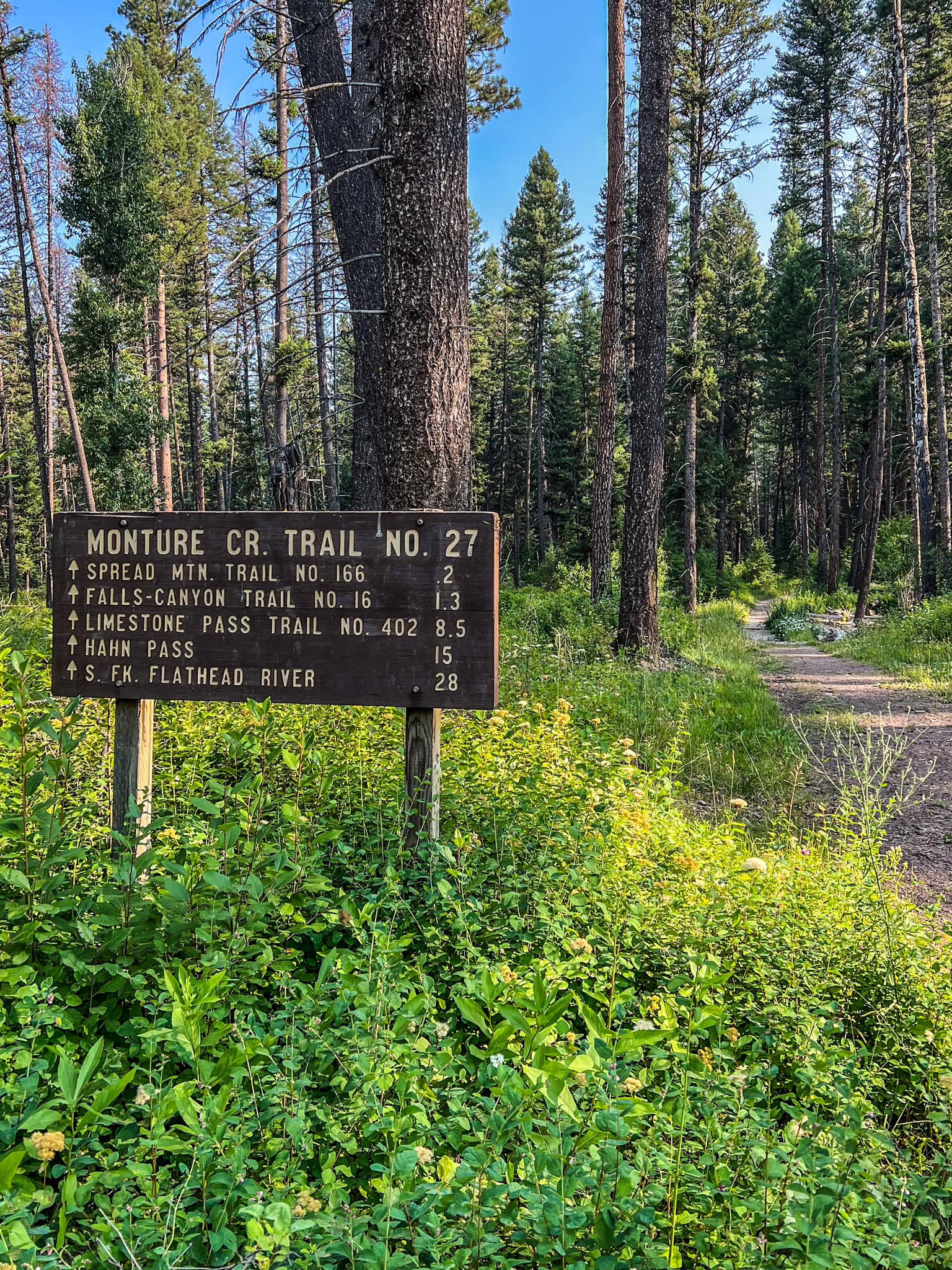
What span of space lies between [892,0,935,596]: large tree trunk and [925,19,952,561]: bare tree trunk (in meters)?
0.59

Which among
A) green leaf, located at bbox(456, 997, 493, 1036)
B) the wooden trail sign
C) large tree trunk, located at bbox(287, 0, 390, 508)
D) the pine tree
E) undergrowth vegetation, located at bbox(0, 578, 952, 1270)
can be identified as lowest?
undergrowth vegetation, located at bbox(0, 578, 952, 1270)

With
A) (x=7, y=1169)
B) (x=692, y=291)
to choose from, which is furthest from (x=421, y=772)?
(x=692, y=291)

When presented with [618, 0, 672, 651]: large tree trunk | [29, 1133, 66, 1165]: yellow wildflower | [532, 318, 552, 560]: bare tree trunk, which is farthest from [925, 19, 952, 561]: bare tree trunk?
[29, 1133, 66, 1165]: yellow wildflower

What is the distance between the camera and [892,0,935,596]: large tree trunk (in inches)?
658

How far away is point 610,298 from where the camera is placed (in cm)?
1316

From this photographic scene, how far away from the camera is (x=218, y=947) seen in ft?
8.09

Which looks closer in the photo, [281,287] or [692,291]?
[281,287]

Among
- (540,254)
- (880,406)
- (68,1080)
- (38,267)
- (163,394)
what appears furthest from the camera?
(540,254)

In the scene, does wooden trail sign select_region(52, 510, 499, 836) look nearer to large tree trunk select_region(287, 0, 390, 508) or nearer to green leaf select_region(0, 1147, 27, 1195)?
green leaf select_region(0, 1147, 27, 1195)

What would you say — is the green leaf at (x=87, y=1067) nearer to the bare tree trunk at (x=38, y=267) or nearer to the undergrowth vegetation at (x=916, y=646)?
the undergrowth vegetation at (x=916, y=646)

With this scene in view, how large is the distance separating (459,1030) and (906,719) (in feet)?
24.0

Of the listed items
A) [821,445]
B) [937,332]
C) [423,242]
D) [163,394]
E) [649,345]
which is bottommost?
[423,242]

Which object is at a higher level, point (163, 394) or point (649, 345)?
point (163, 394)

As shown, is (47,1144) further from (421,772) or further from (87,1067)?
(421,772)
